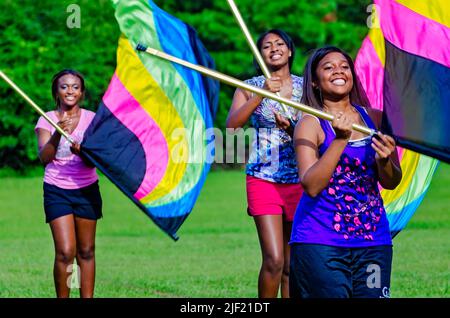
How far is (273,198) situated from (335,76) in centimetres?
189

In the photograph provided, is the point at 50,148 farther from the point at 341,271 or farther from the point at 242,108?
the point at 341,271

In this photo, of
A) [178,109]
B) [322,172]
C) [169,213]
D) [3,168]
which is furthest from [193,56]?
[3,168]

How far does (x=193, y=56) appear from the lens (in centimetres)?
930

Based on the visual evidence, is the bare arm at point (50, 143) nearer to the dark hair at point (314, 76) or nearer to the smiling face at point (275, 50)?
the smiling face at point (275, 50)

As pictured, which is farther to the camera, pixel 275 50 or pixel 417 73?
pixel 275 50

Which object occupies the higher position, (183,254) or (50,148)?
(50,148)

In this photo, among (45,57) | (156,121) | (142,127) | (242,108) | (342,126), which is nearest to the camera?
(342,126)

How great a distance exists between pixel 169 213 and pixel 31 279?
2.43 m

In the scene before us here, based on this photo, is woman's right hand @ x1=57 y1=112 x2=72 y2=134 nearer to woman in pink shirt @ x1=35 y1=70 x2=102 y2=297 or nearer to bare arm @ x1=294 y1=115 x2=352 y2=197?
woman in pink shirt @ x1=35 y1=70 x2=102 y2=297

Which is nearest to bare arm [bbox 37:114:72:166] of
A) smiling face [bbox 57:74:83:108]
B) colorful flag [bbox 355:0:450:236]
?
smiling face [bbox 57:74:83:108]

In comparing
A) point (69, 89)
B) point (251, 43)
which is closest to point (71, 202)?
point (69, 89)

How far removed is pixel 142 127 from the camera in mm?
8664

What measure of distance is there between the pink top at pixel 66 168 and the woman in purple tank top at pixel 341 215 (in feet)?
9.11
